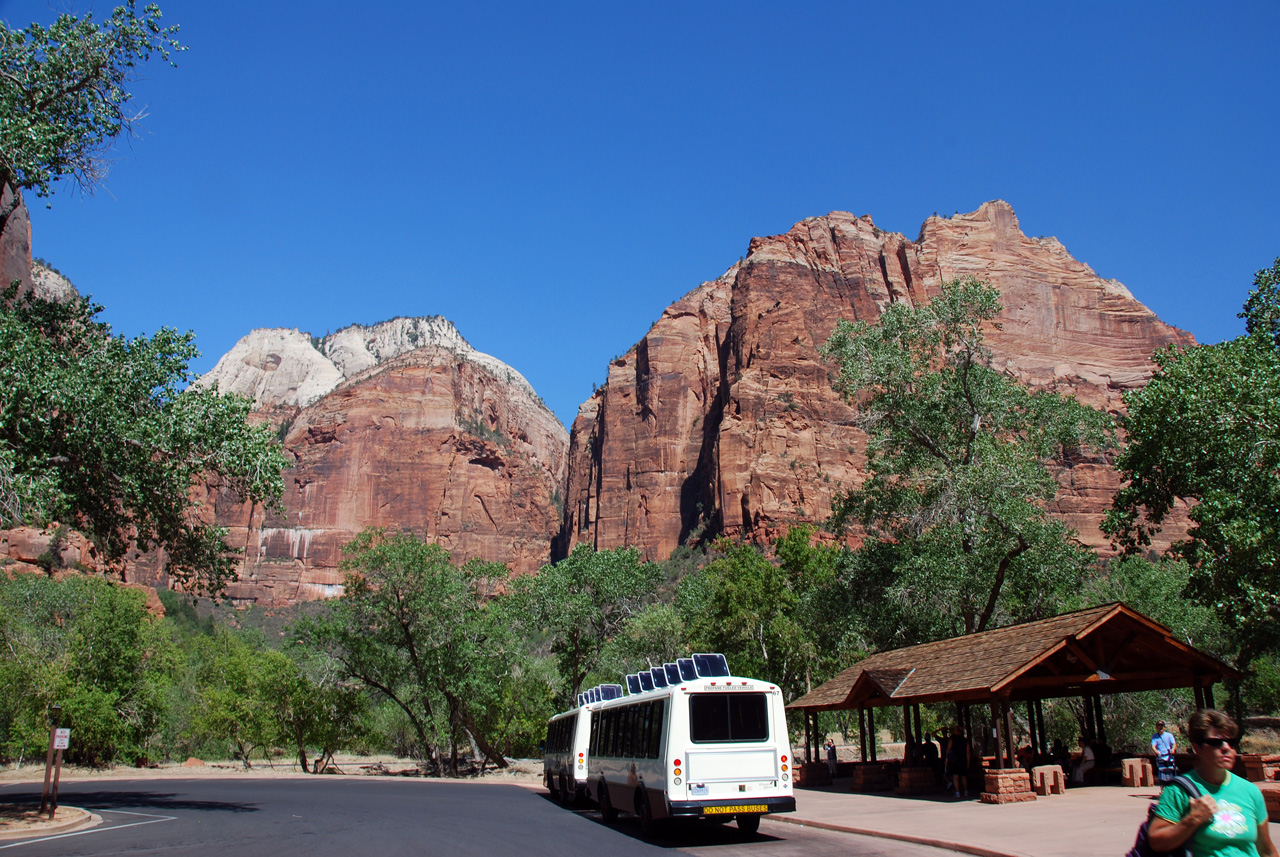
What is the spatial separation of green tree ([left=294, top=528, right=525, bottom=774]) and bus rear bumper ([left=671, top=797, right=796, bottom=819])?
70.8 ft

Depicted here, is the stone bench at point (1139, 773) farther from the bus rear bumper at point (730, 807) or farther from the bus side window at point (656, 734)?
the bus side window at point (656, 734)

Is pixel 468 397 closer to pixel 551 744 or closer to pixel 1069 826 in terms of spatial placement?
pixel 551 744

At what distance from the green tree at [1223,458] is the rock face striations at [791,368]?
75.0 metres

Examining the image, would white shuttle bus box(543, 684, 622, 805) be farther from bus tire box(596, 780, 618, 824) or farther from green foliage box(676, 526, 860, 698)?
green foliage box(676, 526, 860, 698)

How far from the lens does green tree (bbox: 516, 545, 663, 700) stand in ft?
120

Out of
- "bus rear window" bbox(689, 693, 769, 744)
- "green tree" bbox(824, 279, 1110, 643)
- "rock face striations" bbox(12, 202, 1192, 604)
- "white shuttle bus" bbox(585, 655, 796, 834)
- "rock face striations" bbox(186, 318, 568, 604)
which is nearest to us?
"white shuttle bus" bbox(585, 655, 796, 834)

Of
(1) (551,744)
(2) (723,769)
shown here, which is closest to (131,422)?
(2) (723,769)

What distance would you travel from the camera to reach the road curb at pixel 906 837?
10.1 m

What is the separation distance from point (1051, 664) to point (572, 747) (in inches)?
430

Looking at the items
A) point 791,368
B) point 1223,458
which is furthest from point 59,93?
point 791,368

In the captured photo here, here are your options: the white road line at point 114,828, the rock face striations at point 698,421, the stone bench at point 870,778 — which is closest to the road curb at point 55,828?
the white road line at point 114,828

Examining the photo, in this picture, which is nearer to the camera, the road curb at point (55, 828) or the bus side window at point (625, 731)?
the road curb at point (55, 828)

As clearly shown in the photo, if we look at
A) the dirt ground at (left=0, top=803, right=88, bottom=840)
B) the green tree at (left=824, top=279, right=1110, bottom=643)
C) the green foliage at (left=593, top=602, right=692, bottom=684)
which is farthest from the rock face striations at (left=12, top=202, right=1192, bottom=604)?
the dirt ground at (left=0, top=803, right=88, bottom=840)

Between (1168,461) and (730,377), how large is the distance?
93.2 metres
